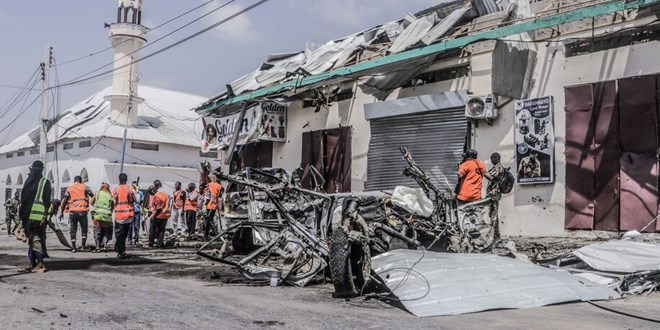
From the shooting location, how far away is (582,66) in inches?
408

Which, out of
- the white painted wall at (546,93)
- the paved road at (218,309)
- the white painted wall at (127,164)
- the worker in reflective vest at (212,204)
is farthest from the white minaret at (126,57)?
the paved road at (218,309)

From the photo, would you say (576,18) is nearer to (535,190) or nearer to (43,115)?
(535,190)

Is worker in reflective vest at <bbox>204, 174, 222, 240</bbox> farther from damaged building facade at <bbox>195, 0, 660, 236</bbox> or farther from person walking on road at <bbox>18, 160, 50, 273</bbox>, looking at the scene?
person walking on road at <bbox>18, 160, 50, 273</bbox>

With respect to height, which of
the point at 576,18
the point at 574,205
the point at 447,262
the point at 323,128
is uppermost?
the point at 576,18

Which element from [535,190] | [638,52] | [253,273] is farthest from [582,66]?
[253,273]

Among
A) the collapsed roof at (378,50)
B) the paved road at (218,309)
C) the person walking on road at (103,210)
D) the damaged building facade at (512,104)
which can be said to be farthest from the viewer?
the collapsed roof at (378,50)

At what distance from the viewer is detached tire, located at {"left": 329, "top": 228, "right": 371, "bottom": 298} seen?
19.9ft

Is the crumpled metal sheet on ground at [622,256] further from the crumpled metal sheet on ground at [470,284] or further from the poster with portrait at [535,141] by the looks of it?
the poster with portrait at [535,141]

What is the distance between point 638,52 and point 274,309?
7.72 metres

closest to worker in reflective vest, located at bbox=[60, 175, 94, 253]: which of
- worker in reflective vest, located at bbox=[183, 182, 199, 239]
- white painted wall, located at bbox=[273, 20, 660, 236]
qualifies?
worker in reflective vest, located at bbox=[183, 182, 199, 239]

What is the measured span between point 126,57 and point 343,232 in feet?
101

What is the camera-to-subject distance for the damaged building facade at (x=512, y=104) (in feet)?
31.7

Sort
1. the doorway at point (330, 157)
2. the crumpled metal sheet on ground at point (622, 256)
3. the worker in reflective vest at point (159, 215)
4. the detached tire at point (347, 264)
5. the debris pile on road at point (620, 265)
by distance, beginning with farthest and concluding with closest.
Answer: the doorway at point (330, 157)
the worker in reflective vest at point (159, 215)
the crumpled metal sheet on ground at point (622, 256)
the debris pile on road at point (620, 265)
the detached tire at point (347, 264)

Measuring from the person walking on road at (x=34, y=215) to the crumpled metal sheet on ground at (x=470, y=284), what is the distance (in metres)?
4.99
